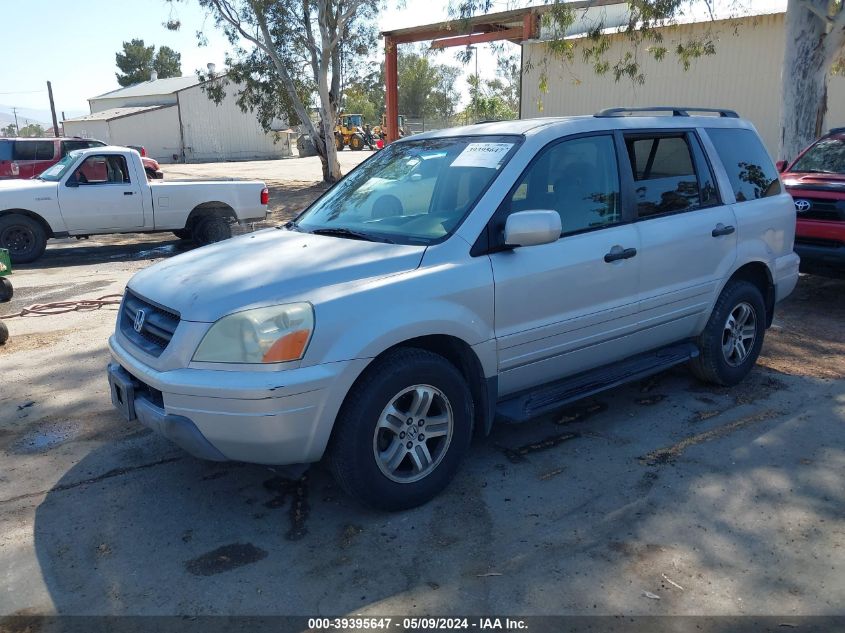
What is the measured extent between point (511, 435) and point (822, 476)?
1.77 m

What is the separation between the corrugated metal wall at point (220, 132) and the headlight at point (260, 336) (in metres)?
45.0

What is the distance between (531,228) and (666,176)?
5.41 ft

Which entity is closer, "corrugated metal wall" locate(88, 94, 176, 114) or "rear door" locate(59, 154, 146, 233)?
"rear door" locate(59, 154, 146, 233)

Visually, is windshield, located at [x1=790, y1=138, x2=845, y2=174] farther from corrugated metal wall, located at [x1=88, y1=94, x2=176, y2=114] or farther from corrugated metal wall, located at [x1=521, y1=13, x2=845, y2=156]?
corrugated metal wall, located at [x1=88, y1=94, x2=176, y2=114]

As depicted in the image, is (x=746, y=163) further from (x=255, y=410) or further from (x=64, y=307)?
(x=64, y=307)

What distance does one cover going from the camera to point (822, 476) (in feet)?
13.4

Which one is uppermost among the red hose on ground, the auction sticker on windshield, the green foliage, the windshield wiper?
the green foliage

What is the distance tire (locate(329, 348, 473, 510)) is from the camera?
338 centimetres

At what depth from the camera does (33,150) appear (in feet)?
55.5

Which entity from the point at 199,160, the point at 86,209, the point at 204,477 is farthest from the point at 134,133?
the point at 204,477

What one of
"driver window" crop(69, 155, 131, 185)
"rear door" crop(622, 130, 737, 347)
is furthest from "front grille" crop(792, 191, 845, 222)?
"driver window" crop(69, 155, 131, 185)

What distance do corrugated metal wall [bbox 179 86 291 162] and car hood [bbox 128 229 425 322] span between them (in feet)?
145

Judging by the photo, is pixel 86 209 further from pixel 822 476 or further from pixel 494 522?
pixel 822 476

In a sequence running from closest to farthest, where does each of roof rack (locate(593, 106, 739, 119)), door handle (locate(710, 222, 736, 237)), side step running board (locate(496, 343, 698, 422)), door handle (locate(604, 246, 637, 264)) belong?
side step running board (locate(496, 343, 698, 422)), door handle (locate(604, 246, 637, 264)), roof rack (locate(593, 106, 739, 119)), door handle (locate(710, 222, 736, 237))
